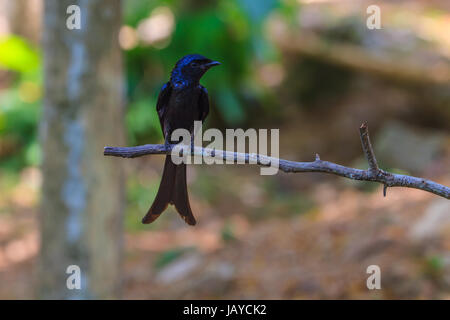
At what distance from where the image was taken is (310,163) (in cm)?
162

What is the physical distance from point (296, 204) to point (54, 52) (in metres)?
4.82

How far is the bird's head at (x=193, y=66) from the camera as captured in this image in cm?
118

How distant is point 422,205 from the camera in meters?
5.86

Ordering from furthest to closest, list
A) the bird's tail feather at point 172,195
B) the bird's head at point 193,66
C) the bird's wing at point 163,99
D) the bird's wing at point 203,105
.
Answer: the bird's wing at point 203,105, the bird's wing at point 163,99, the bird's head at point 193,66, the bird's tail feather at point 172,195

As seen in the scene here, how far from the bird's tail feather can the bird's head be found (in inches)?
7.6

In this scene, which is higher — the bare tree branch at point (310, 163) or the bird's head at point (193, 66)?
the bird's head at point (193, 66)

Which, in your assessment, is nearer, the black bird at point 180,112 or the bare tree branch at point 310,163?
the black bird at point 180,112

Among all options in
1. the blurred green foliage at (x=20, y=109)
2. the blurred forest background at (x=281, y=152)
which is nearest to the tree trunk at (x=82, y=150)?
the blurred forest background at (x=281, y=152)

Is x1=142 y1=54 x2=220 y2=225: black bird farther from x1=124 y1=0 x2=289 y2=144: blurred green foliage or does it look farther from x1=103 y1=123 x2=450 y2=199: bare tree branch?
x1=124 y1=0 x2=289 y2=144: blurred green foliage

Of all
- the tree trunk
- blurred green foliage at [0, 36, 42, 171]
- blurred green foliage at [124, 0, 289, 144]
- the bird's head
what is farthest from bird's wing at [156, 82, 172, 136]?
blurred green foliage at [0, 36, 42, 171]

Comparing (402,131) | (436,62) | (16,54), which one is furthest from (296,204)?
(16,54)

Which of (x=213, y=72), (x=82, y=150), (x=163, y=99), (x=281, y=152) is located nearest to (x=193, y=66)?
(x=163, y=99)

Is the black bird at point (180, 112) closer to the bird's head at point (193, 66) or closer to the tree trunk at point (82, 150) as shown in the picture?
the bird's head at point (193, 66)

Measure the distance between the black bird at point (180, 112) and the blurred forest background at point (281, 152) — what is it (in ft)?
9.15
